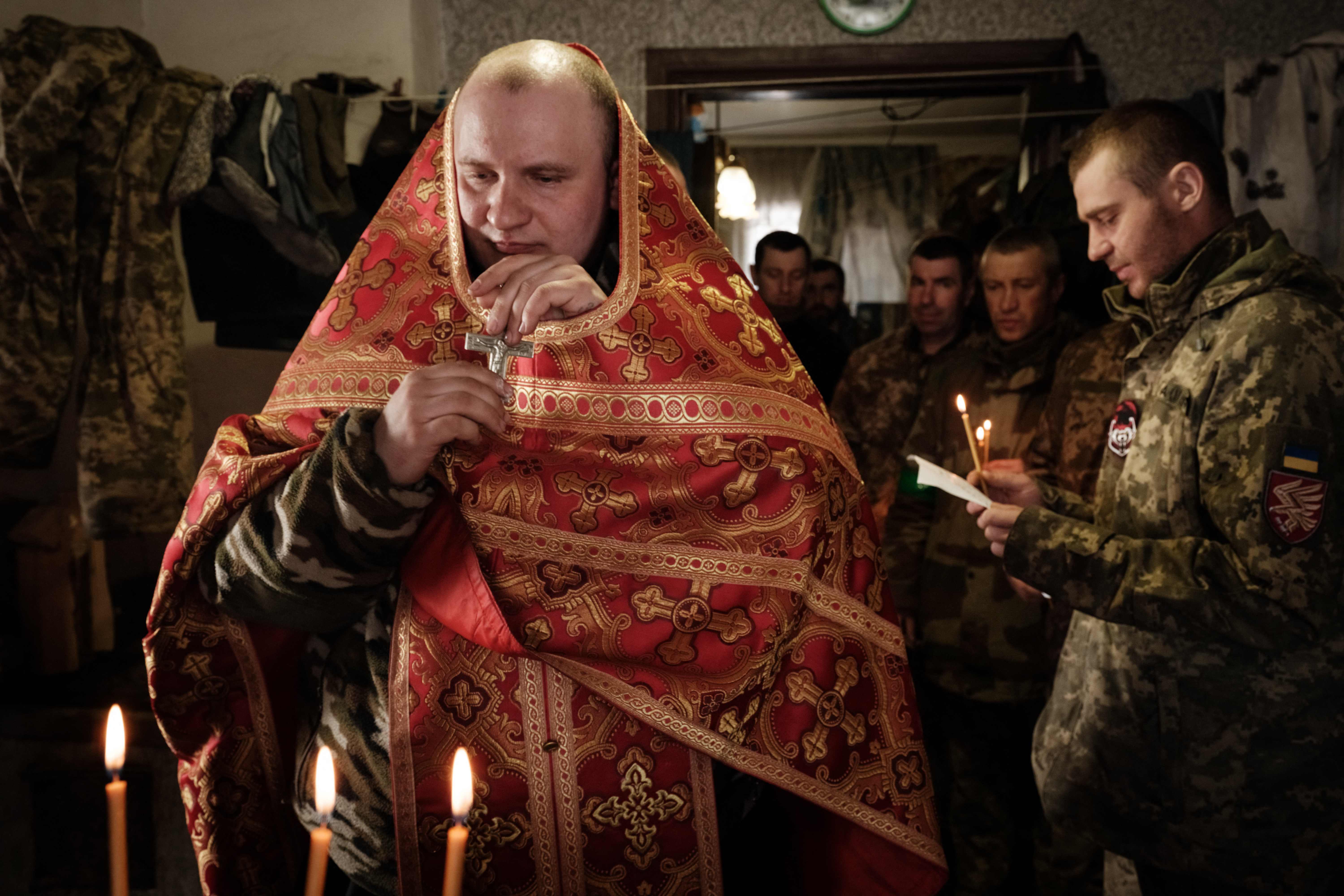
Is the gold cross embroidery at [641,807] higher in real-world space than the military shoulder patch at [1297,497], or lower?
lower

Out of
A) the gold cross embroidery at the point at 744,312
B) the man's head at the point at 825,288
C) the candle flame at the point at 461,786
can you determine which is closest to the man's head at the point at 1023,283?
the man's head at the point at 825,288

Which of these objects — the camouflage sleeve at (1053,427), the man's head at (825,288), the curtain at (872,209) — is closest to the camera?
the camouflage sleeve at (1053,427)

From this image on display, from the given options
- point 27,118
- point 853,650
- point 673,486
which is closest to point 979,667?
point 853,650

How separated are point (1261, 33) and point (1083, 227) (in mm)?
1472

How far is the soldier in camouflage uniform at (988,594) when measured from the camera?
2652mm

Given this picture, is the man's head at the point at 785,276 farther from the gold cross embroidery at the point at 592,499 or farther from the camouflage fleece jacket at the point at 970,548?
the gold cross embroidery at the point at 592,499

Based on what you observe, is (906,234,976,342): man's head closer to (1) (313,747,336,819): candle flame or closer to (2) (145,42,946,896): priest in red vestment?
(2) (145,42,946,896): priest in red vestment

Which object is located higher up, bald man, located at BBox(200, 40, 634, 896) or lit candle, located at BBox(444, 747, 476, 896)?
bald man, located at BBox(200, 40, 634, 896)

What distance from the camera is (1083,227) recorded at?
9.95 feet

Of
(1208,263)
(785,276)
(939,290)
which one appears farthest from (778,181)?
(1208,263)

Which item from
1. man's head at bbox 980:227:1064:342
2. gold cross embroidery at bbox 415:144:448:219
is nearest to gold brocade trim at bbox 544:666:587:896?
gold cross embroidery at bbox 415:144:448:219

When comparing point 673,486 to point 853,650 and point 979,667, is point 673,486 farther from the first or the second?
point 979,667

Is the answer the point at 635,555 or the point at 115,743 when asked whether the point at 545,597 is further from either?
the point at 115,743

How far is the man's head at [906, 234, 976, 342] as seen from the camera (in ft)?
10.2
